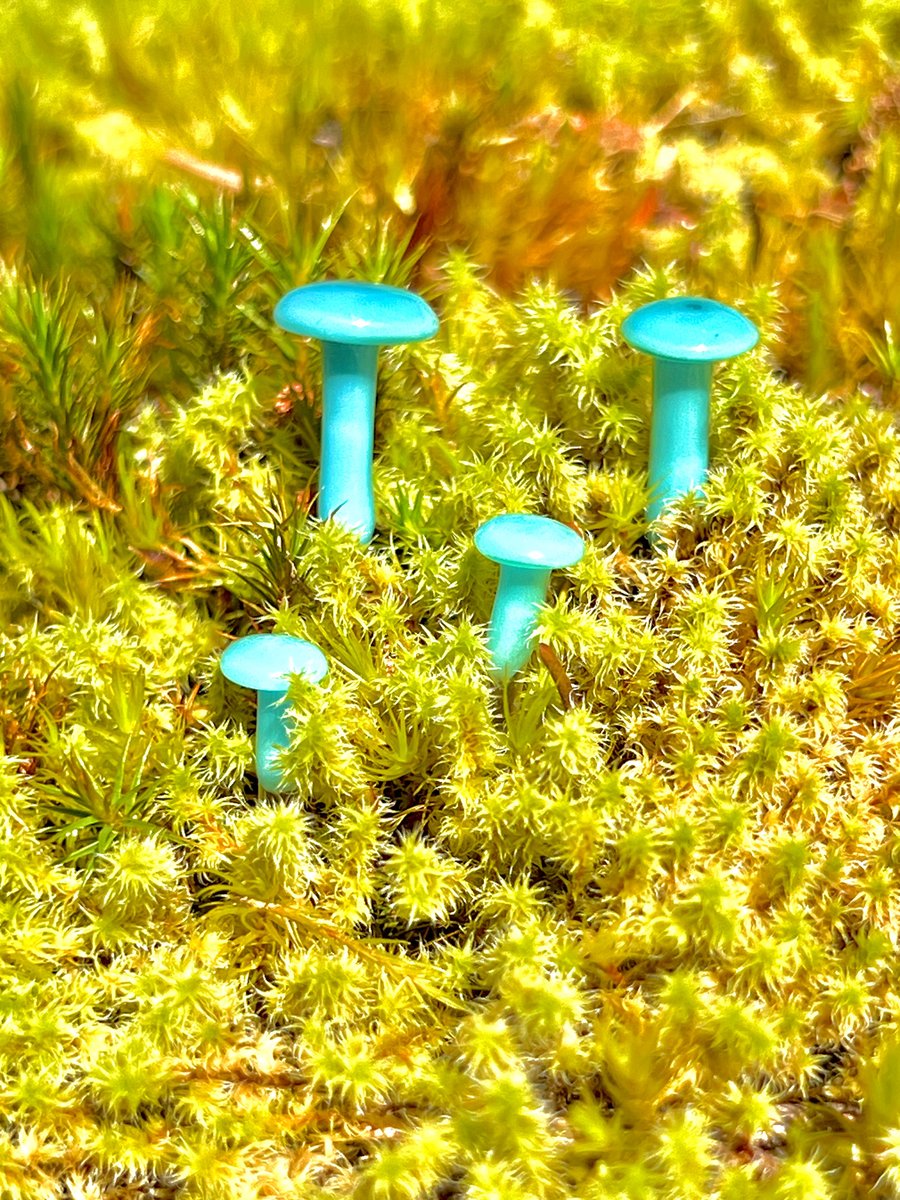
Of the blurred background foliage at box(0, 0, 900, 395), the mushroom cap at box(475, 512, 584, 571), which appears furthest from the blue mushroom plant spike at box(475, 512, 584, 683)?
the blurred background foliage at box(0, 0, 900, 395)

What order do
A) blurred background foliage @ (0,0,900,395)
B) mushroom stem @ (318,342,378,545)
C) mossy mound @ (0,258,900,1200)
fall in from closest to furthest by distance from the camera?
mossy mound @ (0,258,900,1200), mushroom stem @ (318,342,378,545), blurred background foliage @ (0,0,900,395)

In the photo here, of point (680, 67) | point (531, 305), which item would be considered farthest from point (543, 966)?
point (680, 67)

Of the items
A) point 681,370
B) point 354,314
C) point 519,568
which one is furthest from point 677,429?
point 354,314

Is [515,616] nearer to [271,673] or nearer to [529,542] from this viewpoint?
[529,542]

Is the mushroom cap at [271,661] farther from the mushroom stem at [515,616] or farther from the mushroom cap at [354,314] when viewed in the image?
the mushroom cap at [354,314]

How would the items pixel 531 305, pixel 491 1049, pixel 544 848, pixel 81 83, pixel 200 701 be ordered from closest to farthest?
pixel 491 1049 → pixel 544 848 → pixel 200 701 → pixel 531 305 → pixel 81 83

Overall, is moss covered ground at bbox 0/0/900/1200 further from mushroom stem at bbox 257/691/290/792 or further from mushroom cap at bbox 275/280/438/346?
mushroom cap at bbox 275/280/438/346

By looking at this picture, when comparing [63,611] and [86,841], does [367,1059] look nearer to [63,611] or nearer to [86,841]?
[86,841]
